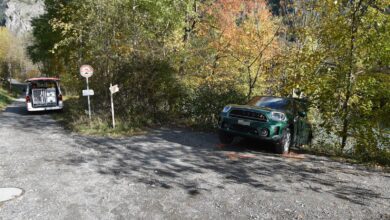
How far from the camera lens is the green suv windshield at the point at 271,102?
28.4 ft

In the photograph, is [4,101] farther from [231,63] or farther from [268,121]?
[268,121]

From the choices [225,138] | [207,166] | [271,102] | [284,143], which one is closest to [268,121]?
[284,143]

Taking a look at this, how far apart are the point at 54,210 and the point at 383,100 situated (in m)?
8.34

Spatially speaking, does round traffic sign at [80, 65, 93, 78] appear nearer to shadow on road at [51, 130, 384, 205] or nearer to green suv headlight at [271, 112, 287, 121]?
shadow on road at [51, 130, 384, 205]

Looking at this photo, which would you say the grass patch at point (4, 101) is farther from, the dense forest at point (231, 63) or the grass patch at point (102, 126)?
the grass patch at point (102, 126)

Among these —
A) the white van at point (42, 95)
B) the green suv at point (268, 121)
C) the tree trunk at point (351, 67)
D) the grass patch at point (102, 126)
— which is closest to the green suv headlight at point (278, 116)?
the green suv at point (268, 121)

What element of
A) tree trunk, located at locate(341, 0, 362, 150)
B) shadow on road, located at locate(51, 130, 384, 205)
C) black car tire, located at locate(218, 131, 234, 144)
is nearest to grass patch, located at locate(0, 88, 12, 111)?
shadow on road, located at locate(51, 130, 384, 205)

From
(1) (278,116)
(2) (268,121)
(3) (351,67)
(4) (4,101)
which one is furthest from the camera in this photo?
(4) (4,101)

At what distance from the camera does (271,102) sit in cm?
889

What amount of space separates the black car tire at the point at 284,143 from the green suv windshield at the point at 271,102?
77 cm

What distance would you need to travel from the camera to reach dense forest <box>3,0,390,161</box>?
824 cm

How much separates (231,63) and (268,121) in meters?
11.7

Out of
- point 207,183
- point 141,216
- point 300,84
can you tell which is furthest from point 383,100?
point 141,216

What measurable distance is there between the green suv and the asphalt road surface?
1.85 ft
